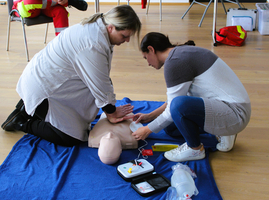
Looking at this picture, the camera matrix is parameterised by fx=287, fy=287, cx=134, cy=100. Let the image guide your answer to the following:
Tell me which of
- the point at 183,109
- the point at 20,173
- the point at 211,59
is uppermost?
the point at 211,59

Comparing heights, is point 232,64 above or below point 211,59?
below

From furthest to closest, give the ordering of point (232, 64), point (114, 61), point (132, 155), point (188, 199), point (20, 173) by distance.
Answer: point (114, 61) < point (232, 64) < point (132, 155) < point (20, 173) < point (188, 199)

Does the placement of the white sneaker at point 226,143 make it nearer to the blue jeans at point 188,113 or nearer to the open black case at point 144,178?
the blue jeans at point 188,113

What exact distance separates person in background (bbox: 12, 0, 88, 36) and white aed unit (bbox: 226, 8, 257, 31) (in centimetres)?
228

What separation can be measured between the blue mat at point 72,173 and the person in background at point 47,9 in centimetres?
165

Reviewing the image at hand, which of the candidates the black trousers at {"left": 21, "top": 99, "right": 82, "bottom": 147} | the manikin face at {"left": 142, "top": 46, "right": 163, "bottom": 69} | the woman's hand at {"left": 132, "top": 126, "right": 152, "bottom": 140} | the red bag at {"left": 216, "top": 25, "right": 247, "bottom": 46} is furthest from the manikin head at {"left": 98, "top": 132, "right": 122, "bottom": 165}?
the red bag at {"left": 216, "top": 25, "right": 247, "bottom": 46}

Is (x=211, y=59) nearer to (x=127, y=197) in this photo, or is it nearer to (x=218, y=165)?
(x=218, y=165)

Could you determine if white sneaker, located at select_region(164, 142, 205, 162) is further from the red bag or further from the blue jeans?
the red bag

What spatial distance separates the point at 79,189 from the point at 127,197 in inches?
10.2

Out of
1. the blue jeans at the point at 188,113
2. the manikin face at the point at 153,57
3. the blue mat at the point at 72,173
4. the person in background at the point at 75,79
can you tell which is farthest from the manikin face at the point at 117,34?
the blue mat at the point at 72,173

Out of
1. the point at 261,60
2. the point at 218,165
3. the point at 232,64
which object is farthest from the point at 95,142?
the point at 261,60

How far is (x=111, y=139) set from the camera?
1667 mm

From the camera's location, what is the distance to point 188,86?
1.50 m

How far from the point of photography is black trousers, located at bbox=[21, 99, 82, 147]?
1725 mm
